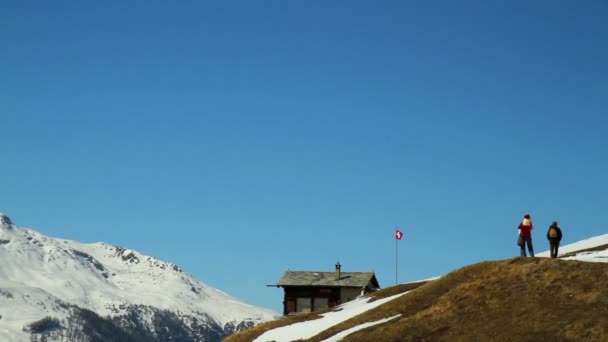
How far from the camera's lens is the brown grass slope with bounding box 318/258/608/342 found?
4438 cm

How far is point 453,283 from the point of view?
193 ft

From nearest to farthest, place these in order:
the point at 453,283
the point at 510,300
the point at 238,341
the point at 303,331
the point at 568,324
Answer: the point at 568,324 < the point at 510,300 < the point at 453,283 < the point at 303,331 < the point at 238,341

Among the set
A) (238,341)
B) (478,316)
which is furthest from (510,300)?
(238,341)

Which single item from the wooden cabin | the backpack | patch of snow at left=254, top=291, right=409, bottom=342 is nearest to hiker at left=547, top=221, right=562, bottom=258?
the backpack

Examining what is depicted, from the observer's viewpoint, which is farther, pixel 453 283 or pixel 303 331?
pixel 303 331

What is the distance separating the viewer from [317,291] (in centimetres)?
10206

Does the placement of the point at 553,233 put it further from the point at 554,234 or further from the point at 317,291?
the point at 317,291

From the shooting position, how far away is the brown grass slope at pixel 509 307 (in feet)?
146

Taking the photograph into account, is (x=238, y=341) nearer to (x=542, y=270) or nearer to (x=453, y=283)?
(x=453, y=283)

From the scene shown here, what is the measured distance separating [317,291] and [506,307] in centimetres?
5401

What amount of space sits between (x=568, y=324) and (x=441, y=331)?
26.1ft

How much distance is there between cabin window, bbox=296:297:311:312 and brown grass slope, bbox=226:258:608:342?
1638 inches

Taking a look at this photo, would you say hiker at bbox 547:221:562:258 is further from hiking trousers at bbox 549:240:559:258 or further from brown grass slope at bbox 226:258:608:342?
brown grass slope at bbox 226:258:608:342

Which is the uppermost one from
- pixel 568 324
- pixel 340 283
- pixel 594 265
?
pixel 340 283
